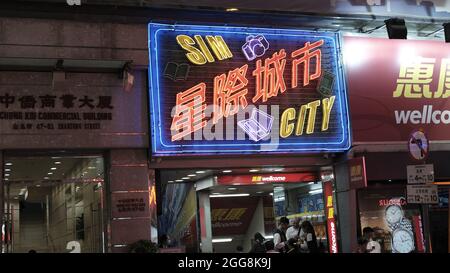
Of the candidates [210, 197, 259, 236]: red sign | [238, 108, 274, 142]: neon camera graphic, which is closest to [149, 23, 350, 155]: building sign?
[238, 108, 274, 142]: neon camera graphic

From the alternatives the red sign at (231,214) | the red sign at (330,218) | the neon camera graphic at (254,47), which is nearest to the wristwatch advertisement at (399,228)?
the red sign at (330,218)

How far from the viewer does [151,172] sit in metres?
13.1

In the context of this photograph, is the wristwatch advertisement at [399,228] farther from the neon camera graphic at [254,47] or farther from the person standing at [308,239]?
the neon camera graphic at [254,47]

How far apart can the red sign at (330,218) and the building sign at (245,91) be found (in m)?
1.42

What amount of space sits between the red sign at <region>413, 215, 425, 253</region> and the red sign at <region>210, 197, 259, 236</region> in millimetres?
6804

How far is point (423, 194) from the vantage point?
10.3 m

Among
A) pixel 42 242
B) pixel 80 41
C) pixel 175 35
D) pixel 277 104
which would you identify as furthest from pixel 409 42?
pixel 42 242

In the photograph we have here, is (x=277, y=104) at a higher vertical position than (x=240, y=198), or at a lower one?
higher

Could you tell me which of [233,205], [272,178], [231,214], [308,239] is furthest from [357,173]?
[231,214]

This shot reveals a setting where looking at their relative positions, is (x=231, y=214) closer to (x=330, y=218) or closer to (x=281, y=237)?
(x=330, y=218)

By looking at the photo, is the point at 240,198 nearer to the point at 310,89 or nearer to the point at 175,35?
the point at 310,89
